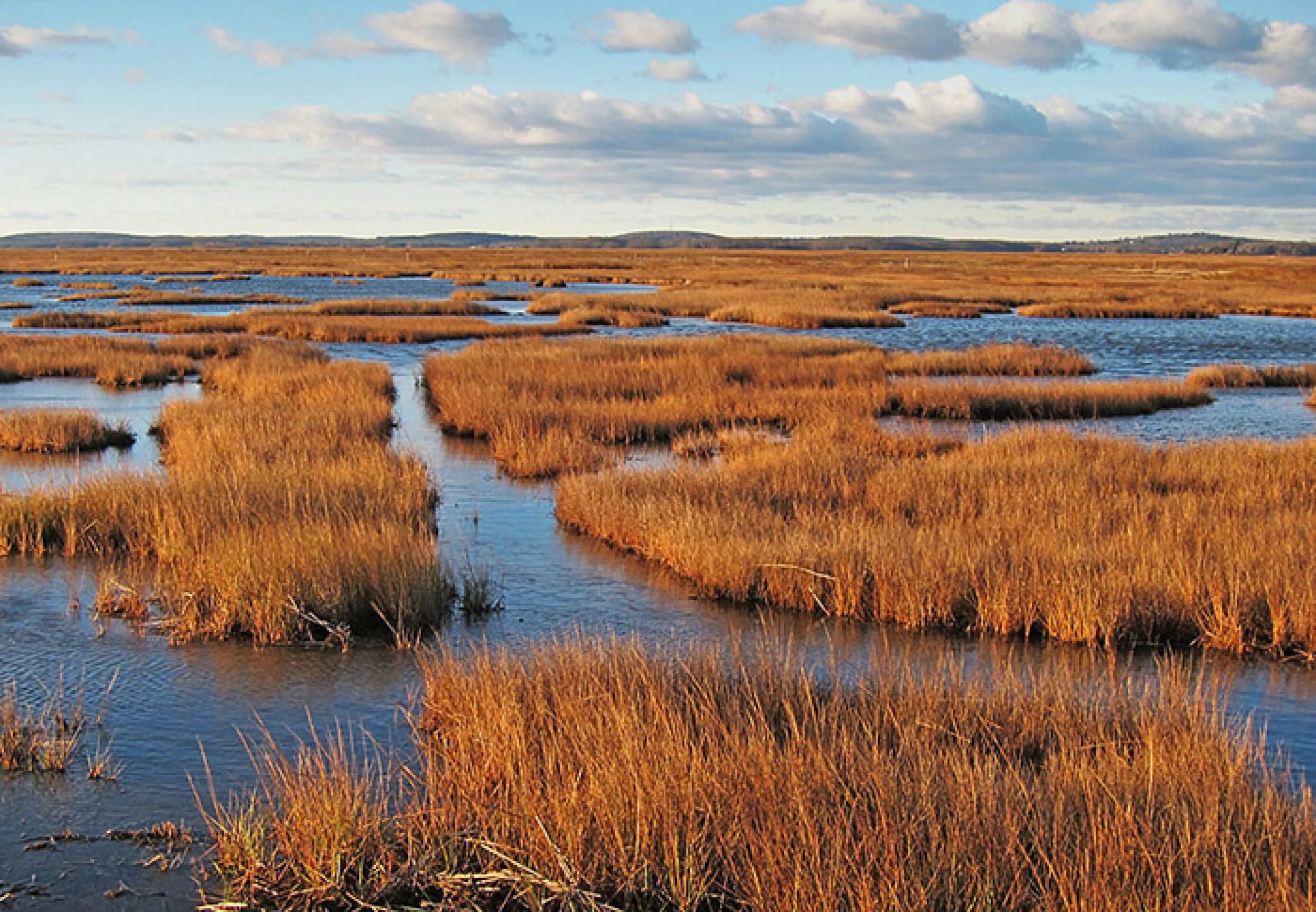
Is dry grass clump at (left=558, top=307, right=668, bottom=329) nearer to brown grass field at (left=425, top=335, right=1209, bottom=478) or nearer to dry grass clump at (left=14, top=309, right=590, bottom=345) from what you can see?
dry grass clump at (left=14, top=309, right=590, bottom=345)

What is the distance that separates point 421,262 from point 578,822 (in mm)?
131943

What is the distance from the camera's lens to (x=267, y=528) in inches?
441

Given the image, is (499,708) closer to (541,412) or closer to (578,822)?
(578,822)

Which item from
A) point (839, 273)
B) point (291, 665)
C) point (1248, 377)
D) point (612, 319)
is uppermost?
point (839, 273)

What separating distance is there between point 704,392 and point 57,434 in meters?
11.2

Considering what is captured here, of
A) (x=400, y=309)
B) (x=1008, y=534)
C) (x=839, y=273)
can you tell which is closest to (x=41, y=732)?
(x=1008, y=534)

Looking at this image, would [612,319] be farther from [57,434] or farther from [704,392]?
[57,434]

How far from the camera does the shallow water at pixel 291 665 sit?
655 cm

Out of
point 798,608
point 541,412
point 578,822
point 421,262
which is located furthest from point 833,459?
point 421,262

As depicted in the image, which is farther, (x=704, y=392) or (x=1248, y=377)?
(x=1248, y=377)

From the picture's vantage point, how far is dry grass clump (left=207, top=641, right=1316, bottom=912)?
4961 mm

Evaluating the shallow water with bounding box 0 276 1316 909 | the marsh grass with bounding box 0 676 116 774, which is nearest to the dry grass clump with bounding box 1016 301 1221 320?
the shallow water with bounding box 0 276 1316 909

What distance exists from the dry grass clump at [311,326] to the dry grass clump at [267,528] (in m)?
20.0

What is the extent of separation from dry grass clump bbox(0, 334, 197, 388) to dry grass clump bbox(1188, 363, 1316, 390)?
24.0 metres
